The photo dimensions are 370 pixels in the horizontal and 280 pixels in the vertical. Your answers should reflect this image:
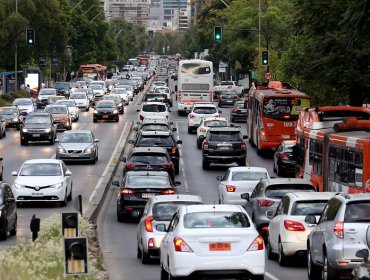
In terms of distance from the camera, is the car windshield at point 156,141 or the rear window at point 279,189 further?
the car windshield at point 156,141

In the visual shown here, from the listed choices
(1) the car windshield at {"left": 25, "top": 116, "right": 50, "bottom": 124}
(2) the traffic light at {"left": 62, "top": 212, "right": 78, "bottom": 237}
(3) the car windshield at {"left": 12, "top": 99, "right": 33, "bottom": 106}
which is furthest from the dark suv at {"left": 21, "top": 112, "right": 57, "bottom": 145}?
(2) the traffic light at {"left": 62, "top": 212, "right": 78, "bottom": 237}

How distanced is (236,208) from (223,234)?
1130 mm

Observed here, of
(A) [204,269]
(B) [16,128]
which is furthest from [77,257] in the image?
(B) [16,128]

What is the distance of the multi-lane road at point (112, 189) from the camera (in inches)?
943

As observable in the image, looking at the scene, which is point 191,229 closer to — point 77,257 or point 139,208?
point 77,257

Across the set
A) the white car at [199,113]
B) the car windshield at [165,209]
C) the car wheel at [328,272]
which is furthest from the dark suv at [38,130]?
the car wheel at [328,272]

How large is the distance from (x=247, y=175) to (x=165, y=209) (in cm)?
1086

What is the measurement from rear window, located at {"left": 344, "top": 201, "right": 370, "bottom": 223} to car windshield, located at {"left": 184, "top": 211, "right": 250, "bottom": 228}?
1607mm

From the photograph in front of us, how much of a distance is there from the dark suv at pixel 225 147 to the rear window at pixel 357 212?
30.9 m

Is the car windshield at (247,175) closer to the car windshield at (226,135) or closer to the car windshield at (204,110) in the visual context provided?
the car windshield at (226,135)

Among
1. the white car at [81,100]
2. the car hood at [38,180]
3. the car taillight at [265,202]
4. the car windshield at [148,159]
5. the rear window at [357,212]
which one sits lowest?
the white car at [81,100]

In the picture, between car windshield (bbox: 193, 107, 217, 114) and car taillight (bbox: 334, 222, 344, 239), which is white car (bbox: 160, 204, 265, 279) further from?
car windshield (bbox: 193, 107, 217, 114)

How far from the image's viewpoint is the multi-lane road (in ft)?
78.6

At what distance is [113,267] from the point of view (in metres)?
24.4
